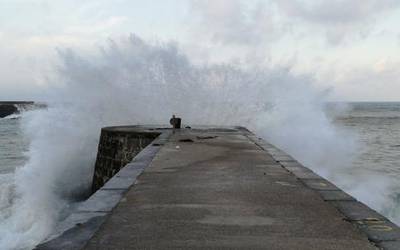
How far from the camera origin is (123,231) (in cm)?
330

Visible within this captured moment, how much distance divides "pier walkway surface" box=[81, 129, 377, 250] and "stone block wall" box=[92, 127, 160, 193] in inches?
173

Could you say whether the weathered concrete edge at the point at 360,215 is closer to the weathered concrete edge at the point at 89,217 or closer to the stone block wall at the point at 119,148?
the weathered concrete edge at the point at 89,217

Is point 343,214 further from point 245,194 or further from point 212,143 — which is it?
point 212,143

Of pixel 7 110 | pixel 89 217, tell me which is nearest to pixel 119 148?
pixel 89 217

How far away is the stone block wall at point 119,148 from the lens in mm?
10680

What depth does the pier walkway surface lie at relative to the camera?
3.08 meters

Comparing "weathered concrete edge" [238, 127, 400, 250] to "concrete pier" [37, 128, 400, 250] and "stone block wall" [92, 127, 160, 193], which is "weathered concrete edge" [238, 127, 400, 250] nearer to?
"concrete pier" [37, 128, 400, 250]

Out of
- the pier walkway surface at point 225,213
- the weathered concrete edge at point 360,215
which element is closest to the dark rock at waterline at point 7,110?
the pier walkway surface at point 225,213

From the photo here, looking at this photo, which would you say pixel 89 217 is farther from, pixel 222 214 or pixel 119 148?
pixel 119 148

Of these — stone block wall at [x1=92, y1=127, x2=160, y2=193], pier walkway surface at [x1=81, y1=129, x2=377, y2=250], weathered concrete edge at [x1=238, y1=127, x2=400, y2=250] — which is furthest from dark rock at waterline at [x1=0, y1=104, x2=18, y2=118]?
weathered concrete edge at [x1=238, y1=127, x2=400, y2=250]

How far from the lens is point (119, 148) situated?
432 inches

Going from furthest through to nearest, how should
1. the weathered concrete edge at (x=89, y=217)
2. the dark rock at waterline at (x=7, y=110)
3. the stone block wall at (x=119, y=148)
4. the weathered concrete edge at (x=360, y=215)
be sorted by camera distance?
1. the dark rock at waterline at (x=7, y=110)
2. the stone block wall at (x=119, y=148)
3. the weathered concrete edge at (x=360, y=215)
4. the weathered concrete edge at (x=89, y=217)

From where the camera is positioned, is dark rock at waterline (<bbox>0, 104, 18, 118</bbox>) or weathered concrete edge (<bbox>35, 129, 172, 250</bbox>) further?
dark rock at waterline (<bbox>0, 104, 18, 118</bbox>)

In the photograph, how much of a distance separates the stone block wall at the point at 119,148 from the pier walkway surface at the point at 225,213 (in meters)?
4.39
